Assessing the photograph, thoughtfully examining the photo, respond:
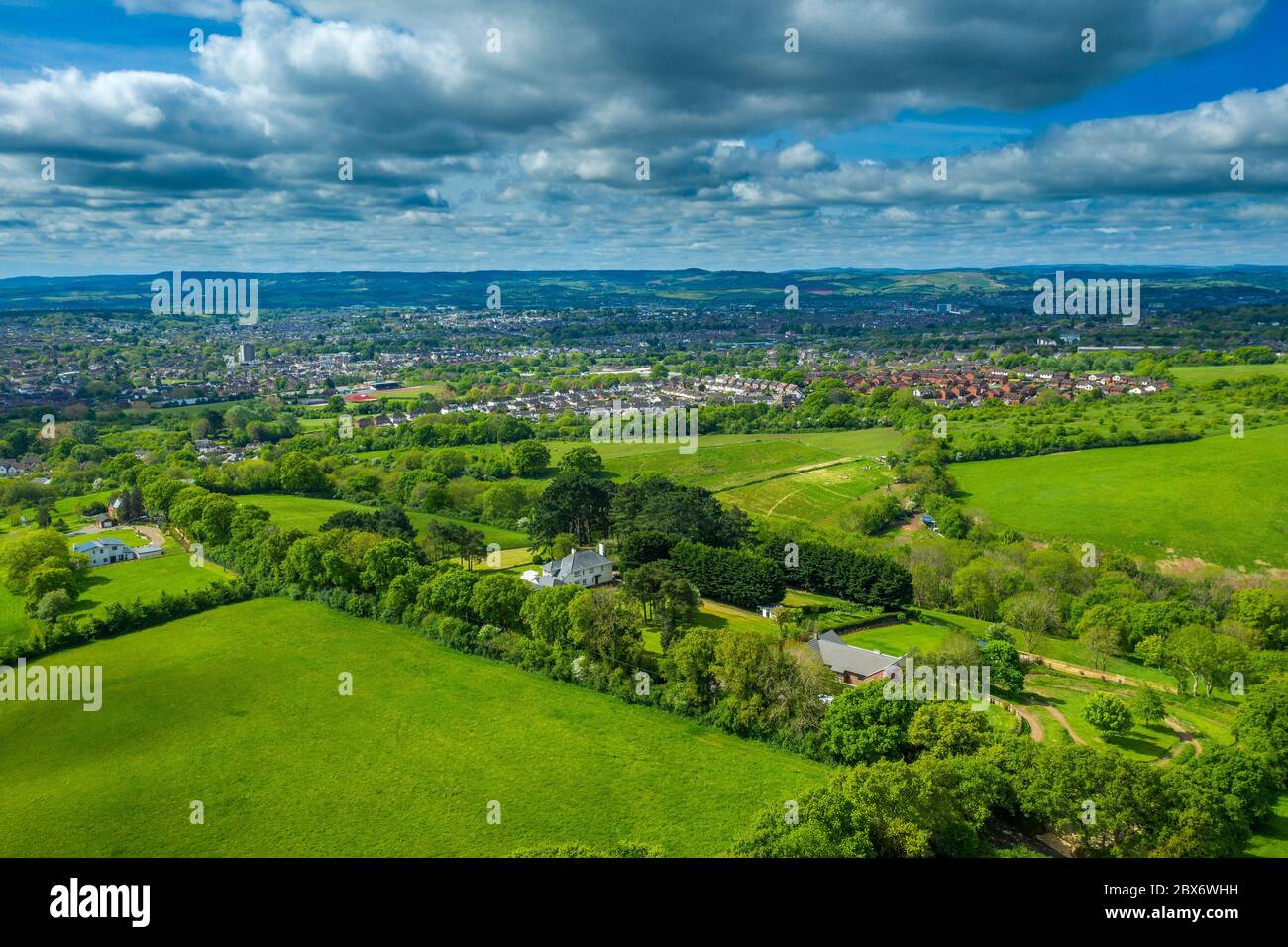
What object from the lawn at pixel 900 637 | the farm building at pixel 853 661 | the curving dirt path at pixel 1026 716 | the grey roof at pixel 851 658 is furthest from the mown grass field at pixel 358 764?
the lawn at pixel 900 637

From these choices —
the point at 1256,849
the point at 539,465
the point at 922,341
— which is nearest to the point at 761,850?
the point at 1256,849

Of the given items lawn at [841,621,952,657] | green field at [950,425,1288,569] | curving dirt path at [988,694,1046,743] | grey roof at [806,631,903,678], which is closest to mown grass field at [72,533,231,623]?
grey roof at [806,631,903,678]

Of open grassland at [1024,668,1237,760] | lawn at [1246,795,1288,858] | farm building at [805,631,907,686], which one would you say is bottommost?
lawn at [1246,795,1288,858]

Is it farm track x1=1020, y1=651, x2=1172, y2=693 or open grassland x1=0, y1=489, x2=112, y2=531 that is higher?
open grassland x1=0, y1=489, x2=112, y2=531

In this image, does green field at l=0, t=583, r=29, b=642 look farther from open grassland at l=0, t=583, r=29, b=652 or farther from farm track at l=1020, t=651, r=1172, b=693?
farm track at l=1020, t=651, r=1172, b=693

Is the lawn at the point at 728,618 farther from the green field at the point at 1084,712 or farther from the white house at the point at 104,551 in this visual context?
the white house at the point at 104,551

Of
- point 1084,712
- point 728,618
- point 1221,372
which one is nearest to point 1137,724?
point 1084,712
